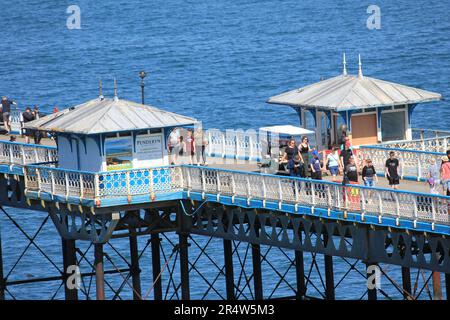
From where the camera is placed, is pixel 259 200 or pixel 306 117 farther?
pixel 306 117

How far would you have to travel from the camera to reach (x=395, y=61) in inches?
7062

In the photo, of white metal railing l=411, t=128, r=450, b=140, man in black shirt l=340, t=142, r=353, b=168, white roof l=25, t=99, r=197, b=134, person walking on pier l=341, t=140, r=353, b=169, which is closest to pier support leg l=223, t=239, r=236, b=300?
white roof l=25, t=99, r=197, b=134

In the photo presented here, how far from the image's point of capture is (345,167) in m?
64.9

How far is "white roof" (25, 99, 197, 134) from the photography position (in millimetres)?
69938

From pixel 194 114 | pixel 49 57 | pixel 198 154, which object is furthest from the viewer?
pixel 49 57

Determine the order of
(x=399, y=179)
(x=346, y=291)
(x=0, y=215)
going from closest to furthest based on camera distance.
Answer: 1. (x=399, y=179)
2. (x=346, y=291)
3. (x=0, y=215)

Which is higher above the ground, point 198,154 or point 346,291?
point 198,154

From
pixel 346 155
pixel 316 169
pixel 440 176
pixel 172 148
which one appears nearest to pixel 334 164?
pixel 316 169

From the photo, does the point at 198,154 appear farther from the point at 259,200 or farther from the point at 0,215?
the point at 0,215

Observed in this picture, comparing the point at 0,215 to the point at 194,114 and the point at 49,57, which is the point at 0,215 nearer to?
the point at 194,114

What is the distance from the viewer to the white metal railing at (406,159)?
224ft

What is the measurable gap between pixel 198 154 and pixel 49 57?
420ft
